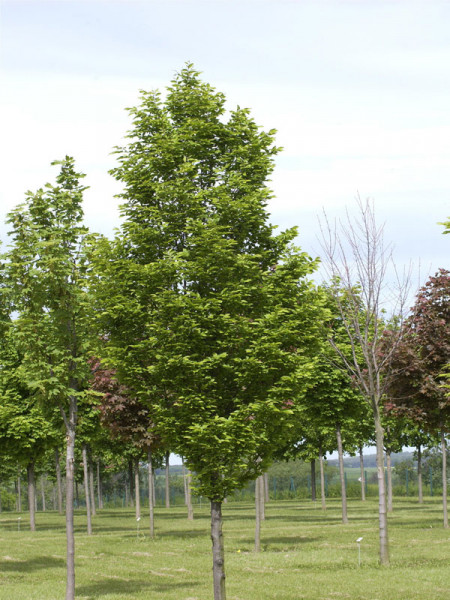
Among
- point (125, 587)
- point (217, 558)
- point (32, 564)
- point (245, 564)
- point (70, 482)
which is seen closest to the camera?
point (217, 558)

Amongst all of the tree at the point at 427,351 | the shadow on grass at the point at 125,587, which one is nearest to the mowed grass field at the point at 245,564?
the shadow on grass at the point at 125,587

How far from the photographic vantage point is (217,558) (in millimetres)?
14117

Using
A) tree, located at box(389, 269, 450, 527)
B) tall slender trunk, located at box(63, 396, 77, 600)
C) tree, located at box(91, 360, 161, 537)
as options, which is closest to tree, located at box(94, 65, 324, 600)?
tall slender trunk, located at box(63, 396, 77, 600)

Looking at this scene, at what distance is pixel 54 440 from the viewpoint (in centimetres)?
3366

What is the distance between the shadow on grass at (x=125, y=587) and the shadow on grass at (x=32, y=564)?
3275mm

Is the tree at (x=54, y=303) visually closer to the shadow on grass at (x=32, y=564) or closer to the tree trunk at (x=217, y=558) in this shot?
the tree trunk at (x=217, y=558)

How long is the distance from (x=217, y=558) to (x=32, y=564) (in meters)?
10.1

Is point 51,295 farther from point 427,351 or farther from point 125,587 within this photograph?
point 427,351

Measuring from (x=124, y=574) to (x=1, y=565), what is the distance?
4.62m

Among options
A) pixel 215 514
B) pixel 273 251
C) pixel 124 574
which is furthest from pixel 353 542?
pixel 273 251

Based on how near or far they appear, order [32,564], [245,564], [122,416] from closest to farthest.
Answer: [245,564] < [32,564] < [122,416]

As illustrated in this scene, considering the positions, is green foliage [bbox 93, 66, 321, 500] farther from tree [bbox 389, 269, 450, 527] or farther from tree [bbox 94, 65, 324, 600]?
tree [bbox 389, 269, 450, 527]

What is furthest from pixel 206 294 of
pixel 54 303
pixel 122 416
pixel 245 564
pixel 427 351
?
pixel 122 416

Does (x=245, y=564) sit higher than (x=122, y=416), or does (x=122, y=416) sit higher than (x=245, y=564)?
(x=122, y=416)
